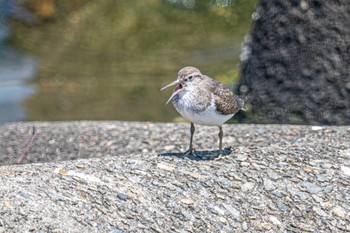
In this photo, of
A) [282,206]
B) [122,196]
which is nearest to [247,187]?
[282,206]

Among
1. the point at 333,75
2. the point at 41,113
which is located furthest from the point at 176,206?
the point at 41,113

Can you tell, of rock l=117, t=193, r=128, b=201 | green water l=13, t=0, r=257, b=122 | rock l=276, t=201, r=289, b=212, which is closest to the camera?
rock l=117, t=193, r=128, b=201

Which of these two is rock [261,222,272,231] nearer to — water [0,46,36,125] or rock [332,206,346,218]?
rock [332,206,346,218]

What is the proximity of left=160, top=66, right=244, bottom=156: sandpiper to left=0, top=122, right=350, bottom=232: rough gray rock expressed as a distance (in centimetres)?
47

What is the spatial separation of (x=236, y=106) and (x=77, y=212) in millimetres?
2356

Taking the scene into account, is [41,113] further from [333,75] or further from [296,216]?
[296,216]

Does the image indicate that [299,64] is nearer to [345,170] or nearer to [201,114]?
[345,170]

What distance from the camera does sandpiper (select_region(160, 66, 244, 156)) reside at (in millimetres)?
8195

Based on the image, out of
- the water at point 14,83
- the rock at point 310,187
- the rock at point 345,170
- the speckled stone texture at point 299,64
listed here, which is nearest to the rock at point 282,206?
the rock at point 310,187

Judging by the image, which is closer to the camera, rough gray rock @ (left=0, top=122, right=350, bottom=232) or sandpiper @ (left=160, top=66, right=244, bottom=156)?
rough gray rock @ (left=0, top=122, right=350, bottom=232)

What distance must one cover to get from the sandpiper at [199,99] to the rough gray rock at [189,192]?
474mm

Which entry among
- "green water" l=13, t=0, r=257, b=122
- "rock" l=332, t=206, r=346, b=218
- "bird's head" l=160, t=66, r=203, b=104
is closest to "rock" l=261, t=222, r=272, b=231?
"rock" l=332, t=206, r=346, b=218

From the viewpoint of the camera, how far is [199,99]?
8.22 metres

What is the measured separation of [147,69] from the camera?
1772 centimetres
